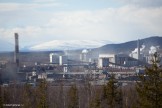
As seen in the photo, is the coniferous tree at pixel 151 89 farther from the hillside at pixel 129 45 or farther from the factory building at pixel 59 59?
the hillside at pixel 129 45

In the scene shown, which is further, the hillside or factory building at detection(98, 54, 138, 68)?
the hillside

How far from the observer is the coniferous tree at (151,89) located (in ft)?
28.1

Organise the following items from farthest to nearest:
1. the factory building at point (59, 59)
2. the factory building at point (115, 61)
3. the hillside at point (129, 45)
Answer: the hillside at point (129, 45) → the factory building at point (59, 59) → the factory building at point (115, 61)

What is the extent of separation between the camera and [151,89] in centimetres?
862

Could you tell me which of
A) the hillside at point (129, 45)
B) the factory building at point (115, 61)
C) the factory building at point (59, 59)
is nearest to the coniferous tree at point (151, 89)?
the factory building at point (115, 61)

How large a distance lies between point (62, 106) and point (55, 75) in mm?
19467

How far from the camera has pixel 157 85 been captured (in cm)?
868

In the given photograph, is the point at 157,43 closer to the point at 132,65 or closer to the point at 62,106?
the point at 132,65

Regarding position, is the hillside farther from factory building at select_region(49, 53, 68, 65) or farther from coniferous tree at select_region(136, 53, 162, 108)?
coniferous tree at select_region(136, 53, 162, 108)

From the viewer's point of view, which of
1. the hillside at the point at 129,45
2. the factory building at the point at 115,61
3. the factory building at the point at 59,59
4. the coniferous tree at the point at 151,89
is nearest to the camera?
the coniferous tree at the point at 151,89

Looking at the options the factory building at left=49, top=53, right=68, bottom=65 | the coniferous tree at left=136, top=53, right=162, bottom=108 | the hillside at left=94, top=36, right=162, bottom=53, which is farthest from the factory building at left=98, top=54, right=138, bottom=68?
the coniferous tree at left=136, top=53, right=162, bottom=108

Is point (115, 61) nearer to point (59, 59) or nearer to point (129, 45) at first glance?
point (59, 59)

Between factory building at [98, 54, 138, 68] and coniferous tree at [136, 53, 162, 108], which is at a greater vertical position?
factory building at [98, 54, 138, 68]

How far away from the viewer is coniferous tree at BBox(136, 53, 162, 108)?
28.1 feet
